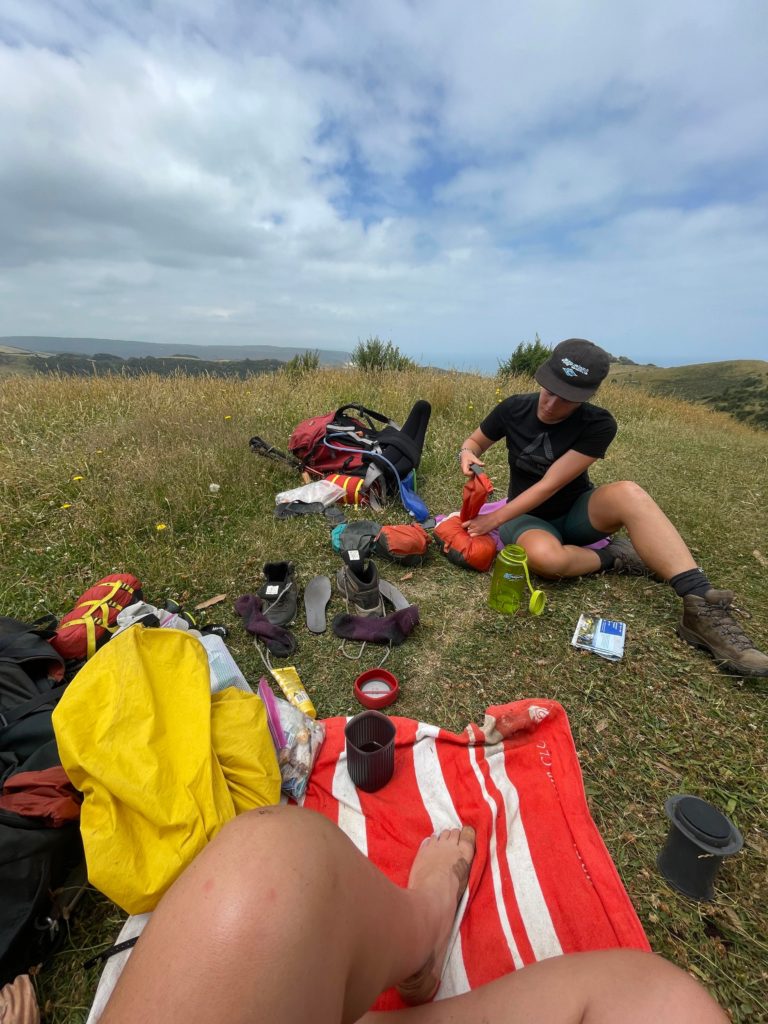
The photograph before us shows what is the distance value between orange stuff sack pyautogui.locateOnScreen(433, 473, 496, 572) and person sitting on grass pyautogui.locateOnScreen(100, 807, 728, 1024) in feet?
7.64

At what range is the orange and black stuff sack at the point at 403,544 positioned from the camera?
342 centimetres

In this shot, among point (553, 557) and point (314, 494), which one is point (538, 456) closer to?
point (553, 557)

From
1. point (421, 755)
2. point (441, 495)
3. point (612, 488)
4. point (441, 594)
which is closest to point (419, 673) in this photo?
point (421, 755)

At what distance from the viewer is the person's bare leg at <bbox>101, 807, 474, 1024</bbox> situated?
0.79 metres

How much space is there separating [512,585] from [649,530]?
88 centimetres

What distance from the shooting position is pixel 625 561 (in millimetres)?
3336

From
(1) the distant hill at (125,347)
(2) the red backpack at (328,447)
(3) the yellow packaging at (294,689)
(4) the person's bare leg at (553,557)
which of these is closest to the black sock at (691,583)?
(4) the person's bare leg at (553,557)

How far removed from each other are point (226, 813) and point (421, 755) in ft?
2.88

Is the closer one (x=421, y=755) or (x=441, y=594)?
(x=421, y=755)

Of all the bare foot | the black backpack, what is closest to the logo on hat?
the bare foot

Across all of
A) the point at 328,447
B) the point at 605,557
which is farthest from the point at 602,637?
the point at 328,447

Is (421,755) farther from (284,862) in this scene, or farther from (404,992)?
A: (284,862)

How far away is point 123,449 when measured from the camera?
468cm

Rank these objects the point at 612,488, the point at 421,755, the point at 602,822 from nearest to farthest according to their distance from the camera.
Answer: the point at 602,822
the point at 421,755
the point at 612,488
